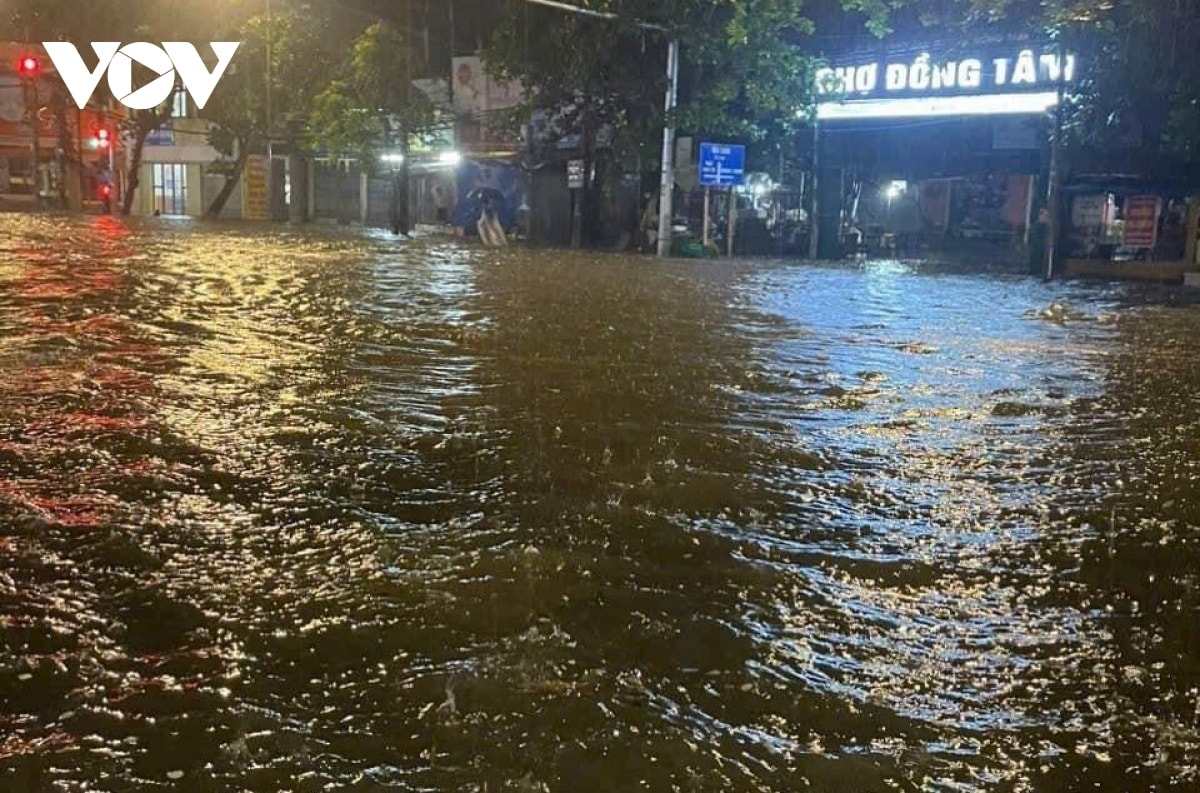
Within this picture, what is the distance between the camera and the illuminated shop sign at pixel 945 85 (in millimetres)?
21781

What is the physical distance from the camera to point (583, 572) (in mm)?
3551

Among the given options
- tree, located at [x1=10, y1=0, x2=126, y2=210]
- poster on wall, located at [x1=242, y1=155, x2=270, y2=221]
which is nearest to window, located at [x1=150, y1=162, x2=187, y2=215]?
poster on wall, located at [x1=242, y1=155, x2=270, y2=221]

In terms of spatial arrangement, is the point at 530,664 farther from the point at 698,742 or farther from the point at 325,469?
the point at 325,469

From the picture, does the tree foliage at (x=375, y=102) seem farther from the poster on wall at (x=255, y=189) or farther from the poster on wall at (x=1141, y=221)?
the poster on wall at (x=1141, y=221)

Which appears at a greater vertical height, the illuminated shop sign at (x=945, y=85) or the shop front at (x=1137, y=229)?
the illuminated shop sign at (x=945, y=85)

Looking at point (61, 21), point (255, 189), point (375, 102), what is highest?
point (61, 21)

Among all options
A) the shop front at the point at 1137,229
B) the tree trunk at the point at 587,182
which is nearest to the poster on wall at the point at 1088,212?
the shop front at the point at 1137,229

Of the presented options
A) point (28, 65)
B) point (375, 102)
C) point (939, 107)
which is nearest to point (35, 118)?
point (28, 65)

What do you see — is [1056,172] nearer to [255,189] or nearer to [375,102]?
[375,102]

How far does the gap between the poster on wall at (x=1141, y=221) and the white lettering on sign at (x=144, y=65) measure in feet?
81.3

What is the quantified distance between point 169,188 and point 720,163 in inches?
1322

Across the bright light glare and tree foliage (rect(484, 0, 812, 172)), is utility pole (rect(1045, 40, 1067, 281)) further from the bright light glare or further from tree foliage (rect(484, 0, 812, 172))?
tree foliage (rect(484, 0, 812, 172))

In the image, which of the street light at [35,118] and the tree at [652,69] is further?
the street light at [35,118]

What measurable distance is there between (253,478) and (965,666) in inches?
111
